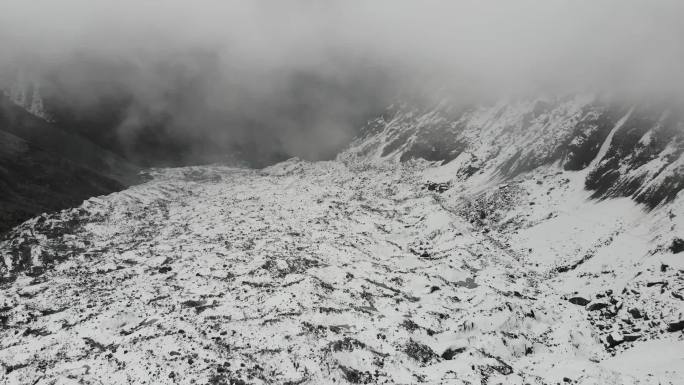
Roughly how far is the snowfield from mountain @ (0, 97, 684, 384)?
213mm

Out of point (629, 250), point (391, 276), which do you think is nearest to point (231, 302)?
point (391, 276)

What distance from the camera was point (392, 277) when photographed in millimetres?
50688

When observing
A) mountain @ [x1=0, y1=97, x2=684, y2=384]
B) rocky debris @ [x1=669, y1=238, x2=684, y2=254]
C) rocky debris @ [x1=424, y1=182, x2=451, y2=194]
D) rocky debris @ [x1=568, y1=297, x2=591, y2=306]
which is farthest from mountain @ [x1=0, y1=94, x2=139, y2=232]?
rocky debris @ [x1=669, y1=238, x2=684, y2=254]

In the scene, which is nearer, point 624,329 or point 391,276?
point 624,329

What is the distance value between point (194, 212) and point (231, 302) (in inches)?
1944

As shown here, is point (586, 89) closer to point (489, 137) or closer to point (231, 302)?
point (489, 137)

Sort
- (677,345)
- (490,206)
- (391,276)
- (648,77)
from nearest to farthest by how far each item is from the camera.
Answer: (677,345) < (391,276) < (490,206) < (648,77)

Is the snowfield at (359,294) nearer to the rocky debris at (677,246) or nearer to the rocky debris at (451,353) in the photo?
the rocky debris at (451,353)

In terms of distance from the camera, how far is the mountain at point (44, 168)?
291ft

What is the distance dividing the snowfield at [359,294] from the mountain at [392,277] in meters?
0.21

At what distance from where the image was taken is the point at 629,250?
47906mm

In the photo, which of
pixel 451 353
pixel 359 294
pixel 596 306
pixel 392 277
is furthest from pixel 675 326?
pixel 392 277

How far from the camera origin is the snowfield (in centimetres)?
3133

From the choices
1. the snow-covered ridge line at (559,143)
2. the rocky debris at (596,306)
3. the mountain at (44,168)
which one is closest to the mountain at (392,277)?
the rocky debris at (596,306)
